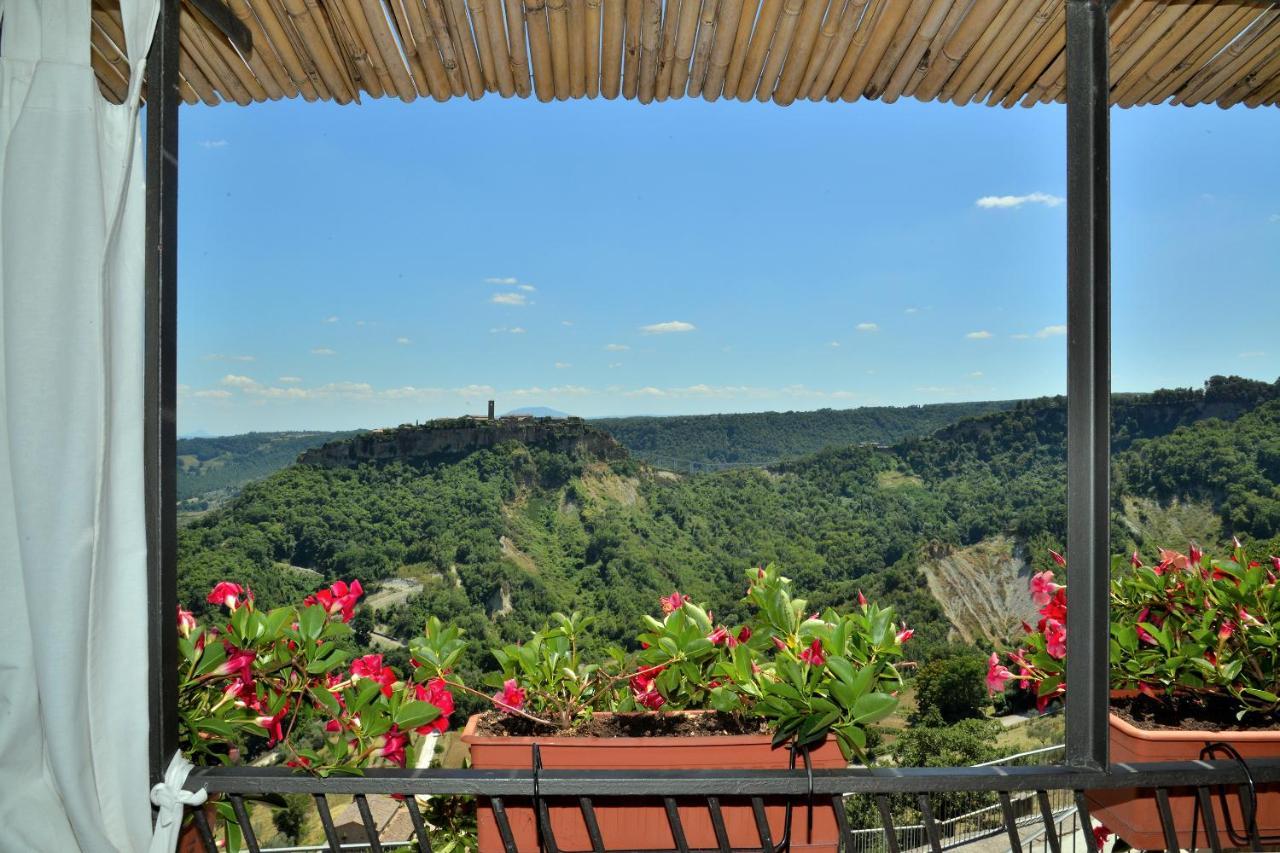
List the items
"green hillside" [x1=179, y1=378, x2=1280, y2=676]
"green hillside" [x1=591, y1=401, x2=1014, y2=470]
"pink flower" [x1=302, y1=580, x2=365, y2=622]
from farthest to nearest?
1. "green hillside" [x1=591, y1=401, x2=1014, y2=470]
2. "green hillside" [x1=179, y1=378, x2=1280, y2=676]
3. "pink flower" [x1=302, y1=580, x2=365, y2=622]

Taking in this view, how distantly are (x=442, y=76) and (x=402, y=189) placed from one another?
780 inches

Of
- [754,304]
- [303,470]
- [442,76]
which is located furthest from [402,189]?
[442,76]

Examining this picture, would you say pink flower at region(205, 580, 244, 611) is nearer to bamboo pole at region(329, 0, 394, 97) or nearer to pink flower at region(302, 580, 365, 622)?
pink flower at region(302, 580, 365, 622)

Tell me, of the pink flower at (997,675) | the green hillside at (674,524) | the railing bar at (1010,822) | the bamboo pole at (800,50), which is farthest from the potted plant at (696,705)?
the green hillside at (674,524)

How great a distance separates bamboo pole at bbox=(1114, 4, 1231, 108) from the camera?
1.26m

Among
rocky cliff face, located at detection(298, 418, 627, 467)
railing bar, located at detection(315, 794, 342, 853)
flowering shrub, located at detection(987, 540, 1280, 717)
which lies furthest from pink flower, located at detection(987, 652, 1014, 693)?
rocky cliff face, located at detection(298, 418, 627, 467)

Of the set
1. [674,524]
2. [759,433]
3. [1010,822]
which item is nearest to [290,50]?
[1010,822]

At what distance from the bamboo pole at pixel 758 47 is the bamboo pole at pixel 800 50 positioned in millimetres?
41

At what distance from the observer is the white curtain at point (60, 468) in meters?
0.93

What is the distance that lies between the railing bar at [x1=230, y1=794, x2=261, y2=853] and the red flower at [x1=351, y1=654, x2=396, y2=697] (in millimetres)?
241

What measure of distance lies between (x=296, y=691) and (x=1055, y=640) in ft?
4.50

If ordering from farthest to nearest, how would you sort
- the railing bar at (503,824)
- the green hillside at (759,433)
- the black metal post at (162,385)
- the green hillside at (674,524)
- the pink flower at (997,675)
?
the green hillside at (759,433) → the green hillside at (674,524) → the pink flower at (997,675) → the railing bar at (503,824) → the black metal post at (162,385)

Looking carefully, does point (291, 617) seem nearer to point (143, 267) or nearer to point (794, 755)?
point (143, 267)

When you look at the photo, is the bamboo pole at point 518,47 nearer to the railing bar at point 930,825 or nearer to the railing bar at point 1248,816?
the railing bar at point 930,825
